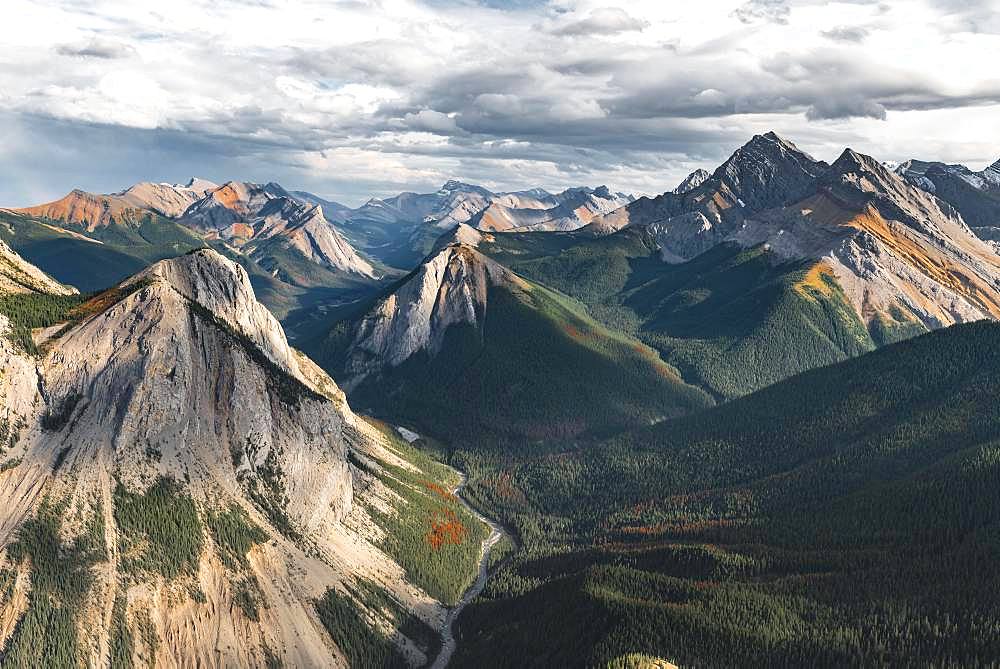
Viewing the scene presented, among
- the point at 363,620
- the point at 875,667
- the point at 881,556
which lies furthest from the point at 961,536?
the point at 363,620

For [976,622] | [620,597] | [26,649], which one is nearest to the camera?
[26,649]

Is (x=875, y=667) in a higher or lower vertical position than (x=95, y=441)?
lower

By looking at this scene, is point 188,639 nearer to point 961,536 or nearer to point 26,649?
point 26,649

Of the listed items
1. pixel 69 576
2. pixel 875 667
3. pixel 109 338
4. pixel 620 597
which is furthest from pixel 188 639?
pixel 875 667

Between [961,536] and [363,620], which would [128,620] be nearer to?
[363,620]

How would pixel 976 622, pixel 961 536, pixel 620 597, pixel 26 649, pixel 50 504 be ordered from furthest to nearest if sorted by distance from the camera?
pixel 961 536
pixel 620 597
pixel 50 504
pixel 976 622
pixel 26 649

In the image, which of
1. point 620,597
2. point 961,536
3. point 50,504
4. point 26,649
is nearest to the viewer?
point 26,649

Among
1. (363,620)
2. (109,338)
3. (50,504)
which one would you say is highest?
(109,338)

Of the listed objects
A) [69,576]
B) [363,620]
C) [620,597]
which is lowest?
[363,620]

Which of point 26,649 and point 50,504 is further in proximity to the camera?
point 50,504
